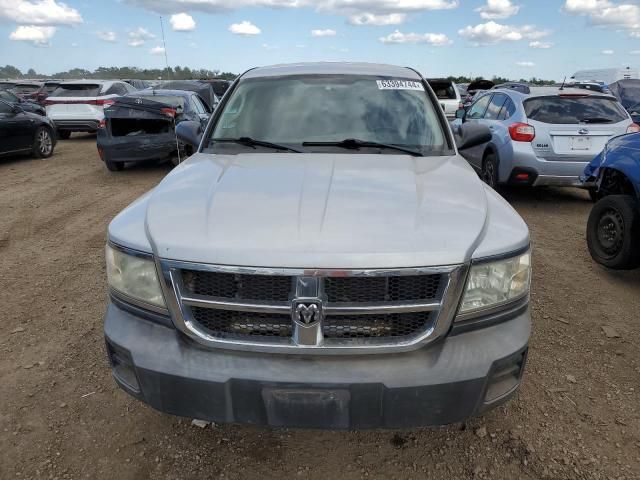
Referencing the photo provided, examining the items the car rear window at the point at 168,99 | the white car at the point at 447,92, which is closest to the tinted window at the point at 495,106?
the car rear window at the point at 168,99

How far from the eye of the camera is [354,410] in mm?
1881

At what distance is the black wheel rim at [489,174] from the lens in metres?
7.50

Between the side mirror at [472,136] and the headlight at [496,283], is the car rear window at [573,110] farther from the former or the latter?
the headlight at [496,283]

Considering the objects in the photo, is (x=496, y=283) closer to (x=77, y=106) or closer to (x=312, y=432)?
(x=312, y=432)

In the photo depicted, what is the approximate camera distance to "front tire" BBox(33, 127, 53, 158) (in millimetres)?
11320

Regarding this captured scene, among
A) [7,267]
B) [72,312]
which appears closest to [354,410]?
[72,312]

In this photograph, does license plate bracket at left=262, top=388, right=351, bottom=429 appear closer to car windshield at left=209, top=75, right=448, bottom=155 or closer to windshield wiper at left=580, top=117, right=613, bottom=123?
car windshield at left=209, top=75, right=448, bottom=155

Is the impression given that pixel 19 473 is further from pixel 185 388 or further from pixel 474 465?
pixel 474 465

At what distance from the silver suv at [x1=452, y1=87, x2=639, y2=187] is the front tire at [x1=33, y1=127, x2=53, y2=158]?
376 inches

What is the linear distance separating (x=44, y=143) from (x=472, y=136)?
1094 centimetres

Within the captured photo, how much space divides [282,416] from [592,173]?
4700 mm

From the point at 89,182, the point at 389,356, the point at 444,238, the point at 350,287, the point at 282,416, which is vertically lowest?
the point at 89,182

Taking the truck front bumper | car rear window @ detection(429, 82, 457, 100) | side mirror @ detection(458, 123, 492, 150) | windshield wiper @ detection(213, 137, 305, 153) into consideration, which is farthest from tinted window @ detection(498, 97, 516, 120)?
car rear window @ detection(429, 82, 457, 100)

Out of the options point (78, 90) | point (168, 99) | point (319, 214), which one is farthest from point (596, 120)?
point (78, 90)
